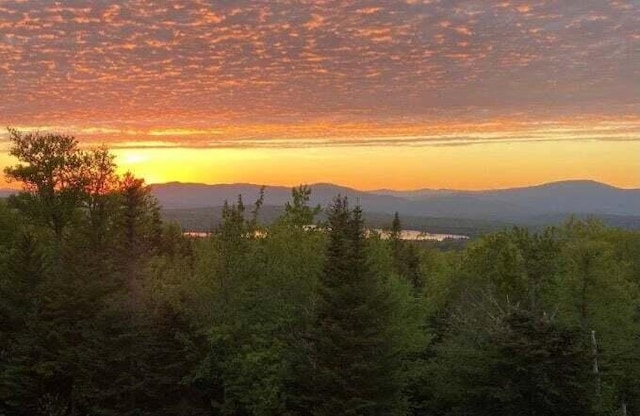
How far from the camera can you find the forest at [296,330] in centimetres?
2428

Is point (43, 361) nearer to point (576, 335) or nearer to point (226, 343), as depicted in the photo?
point (226, 343)

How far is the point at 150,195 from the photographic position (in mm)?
43500

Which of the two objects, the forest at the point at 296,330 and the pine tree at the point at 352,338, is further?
the pine tree at the point at 352,338

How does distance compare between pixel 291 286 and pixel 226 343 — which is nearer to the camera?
pixel 226 343

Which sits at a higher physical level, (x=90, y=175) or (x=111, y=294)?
(x=90, y=175)

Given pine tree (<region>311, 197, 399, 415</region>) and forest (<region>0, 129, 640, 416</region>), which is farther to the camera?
pine tree (<region>311, 197, 399, 415</region>)

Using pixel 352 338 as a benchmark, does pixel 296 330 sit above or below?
below

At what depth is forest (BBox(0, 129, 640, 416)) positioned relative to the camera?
79.7ft

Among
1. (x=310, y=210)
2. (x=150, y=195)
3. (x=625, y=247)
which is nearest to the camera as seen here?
(x=310, y=210)

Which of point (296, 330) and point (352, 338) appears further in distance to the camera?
point (296, 330)

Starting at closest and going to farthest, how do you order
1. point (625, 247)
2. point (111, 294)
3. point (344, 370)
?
point (344, 370), point (111, 294), point (625, 247)

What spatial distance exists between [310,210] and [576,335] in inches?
678

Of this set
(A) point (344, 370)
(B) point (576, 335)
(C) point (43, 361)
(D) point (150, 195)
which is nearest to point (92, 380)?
(C) point (43, 361)

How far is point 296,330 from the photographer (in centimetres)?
2908
